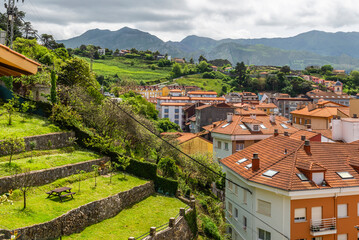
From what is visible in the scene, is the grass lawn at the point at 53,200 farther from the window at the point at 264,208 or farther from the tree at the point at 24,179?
the window at the point at 264,208

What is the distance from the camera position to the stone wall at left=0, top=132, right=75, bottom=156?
91.7 feet

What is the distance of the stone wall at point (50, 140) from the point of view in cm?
2795

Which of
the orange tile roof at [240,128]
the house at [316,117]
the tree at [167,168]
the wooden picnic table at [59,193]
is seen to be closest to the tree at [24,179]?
the wooden picnic table at [59,193]

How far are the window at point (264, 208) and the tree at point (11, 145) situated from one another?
18299mm

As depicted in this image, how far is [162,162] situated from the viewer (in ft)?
111

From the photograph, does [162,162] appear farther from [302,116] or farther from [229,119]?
[302,116]

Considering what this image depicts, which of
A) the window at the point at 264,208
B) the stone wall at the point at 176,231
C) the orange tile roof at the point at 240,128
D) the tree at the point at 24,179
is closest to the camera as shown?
the stone wall at the point at 176,231

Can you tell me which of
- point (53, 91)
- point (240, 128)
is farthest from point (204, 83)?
point (53, 91)

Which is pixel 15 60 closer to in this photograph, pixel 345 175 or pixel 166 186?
pixel 166 186

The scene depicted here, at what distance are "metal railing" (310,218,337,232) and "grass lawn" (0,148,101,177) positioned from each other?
61.9 feet

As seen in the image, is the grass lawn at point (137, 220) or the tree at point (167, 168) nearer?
the grass lawn at point (137, 220)

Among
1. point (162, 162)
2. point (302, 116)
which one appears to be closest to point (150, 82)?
point (302, 116)

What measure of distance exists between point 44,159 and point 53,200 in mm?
6112

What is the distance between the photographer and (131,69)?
175 m
